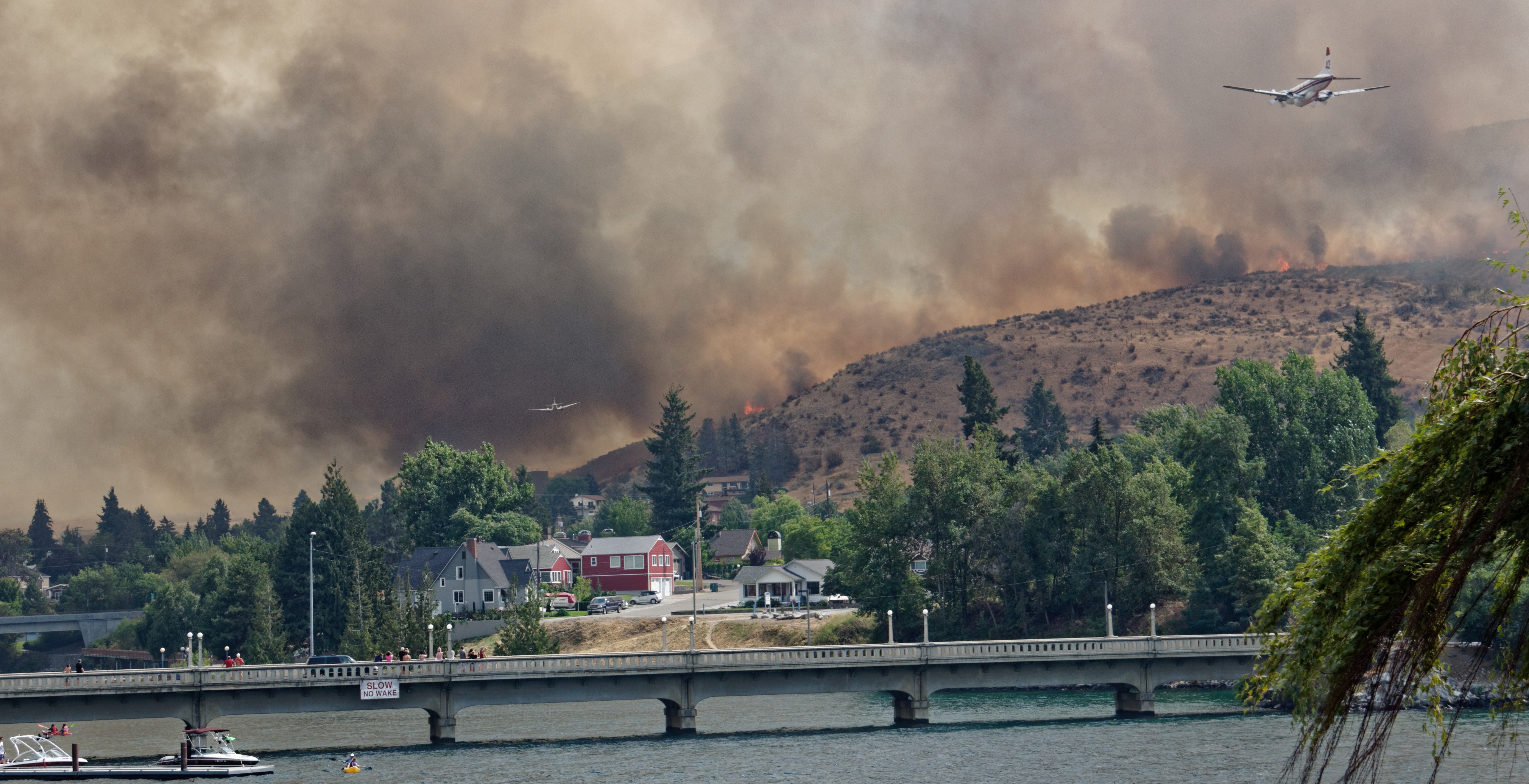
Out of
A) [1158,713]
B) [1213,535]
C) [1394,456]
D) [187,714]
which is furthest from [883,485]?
[1394,456]

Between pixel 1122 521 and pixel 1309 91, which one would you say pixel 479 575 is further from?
pixel 1309 91

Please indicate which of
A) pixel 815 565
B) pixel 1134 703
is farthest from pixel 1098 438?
pixel 1134 703

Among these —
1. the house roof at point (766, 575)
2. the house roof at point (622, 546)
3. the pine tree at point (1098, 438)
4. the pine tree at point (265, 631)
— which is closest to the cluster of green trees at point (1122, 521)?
the pine tree at point (1098, 438)

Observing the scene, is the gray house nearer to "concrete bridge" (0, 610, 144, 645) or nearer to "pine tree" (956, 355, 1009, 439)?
"concrete bridge" (0, 610, 144, 645)

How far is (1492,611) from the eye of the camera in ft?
55.3

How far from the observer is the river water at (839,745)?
6041 cm

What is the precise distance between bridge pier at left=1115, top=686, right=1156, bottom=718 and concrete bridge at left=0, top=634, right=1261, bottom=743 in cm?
9

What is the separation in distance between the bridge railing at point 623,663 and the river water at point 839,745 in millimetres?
3593

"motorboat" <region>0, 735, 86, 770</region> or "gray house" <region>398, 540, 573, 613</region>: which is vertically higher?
"gray house" <region>398, 540, 573, 613</region>

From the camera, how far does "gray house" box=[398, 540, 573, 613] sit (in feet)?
520

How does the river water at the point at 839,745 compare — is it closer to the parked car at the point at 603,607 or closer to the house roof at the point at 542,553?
the parked car at the point at 603,607

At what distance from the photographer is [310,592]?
13425 centimetres

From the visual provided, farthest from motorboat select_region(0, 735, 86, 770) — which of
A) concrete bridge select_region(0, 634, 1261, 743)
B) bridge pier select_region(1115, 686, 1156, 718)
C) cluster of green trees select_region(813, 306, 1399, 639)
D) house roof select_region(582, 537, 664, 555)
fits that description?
house roof select_region(582, 537, 664, 555)

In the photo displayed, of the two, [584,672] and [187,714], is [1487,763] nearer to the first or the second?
[584,672]
